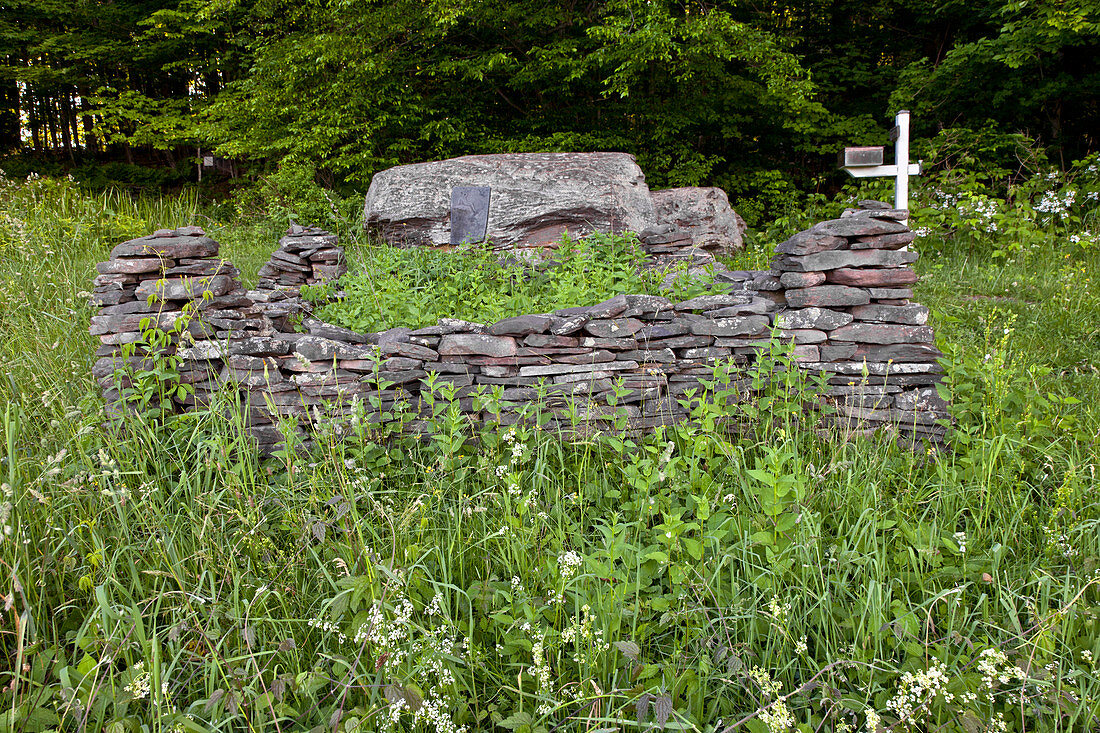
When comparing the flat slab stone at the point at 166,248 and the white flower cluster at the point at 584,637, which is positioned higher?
the flat slab stone at the point at 166,248

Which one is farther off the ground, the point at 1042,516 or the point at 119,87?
the point at 119,87

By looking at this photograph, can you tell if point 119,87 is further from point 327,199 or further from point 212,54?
point 327,199

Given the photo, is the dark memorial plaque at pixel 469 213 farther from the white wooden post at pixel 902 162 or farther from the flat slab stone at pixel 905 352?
the flat slab stone at pixel 905 352

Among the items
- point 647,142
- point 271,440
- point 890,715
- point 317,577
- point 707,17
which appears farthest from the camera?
point 647,142

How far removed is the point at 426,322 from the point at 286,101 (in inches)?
297

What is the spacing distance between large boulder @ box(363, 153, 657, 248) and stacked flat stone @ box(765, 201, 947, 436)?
3915 millimetres

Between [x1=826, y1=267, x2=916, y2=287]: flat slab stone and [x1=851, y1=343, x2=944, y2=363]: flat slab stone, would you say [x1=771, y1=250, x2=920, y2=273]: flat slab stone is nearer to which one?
[x1=826, y1=267, x2=916, y2=287]: flat slab stone

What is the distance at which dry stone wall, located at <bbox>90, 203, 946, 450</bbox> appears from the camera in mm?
3314

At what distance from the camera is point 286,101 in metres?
9.60

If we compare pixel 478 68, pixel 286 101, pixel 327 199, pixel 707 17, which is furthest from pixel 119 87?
pixel 707 17

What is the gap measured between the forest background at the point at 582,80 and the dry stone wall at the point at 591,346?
583 cm

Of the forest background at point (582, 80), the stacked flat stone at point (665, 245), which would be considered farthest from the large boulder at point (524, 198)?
the forest background at point (582, 80)

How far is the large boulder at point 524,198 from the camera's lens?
23.5 ft

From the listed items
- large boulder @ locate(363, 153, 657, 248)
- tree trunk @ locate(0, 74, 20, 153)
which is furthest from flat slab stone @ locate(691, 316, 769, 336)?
tree trunk @ locate(0, 74, 20, 153)
